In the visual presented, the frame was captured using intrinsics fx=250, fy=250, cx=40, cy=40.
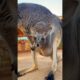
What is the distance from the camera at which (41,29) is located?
2.60 metres

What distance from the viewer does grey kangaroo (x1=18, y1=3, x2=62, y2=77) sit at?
8.42ft

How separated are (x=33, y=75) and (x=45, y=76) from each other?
13cm

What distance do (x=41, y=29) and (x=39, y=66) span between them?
0.38 meters

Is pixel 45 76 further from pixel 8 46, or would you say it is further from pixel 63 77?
pixel 8 46

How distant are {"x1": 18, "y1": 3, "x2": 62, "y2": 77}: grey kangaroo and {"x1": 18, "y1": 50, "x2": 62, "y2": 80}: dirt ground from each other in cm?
4

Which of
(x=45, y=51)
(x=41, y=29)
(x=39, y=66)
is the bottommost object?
(x=39, y=66)

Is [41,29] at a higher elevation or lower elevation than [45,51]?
higher

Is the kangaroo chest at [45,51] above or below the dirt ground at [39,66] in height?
above

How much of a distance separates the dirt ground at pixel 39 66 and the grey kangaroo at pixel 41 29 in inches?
1.5

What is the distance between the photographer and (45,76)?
2.59 metres

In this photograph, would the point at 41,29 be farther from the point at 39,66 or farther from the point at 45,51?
the point at 39,66

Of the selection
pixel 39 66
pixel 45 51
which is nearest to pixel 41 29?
pixel 45 51

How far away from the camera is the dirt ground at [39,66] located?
254 cm

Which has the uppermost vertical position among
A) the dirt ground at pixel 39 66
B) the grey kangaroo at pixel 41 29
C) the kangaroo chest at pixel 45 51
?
the grey kangaroo at pixel 41 29
